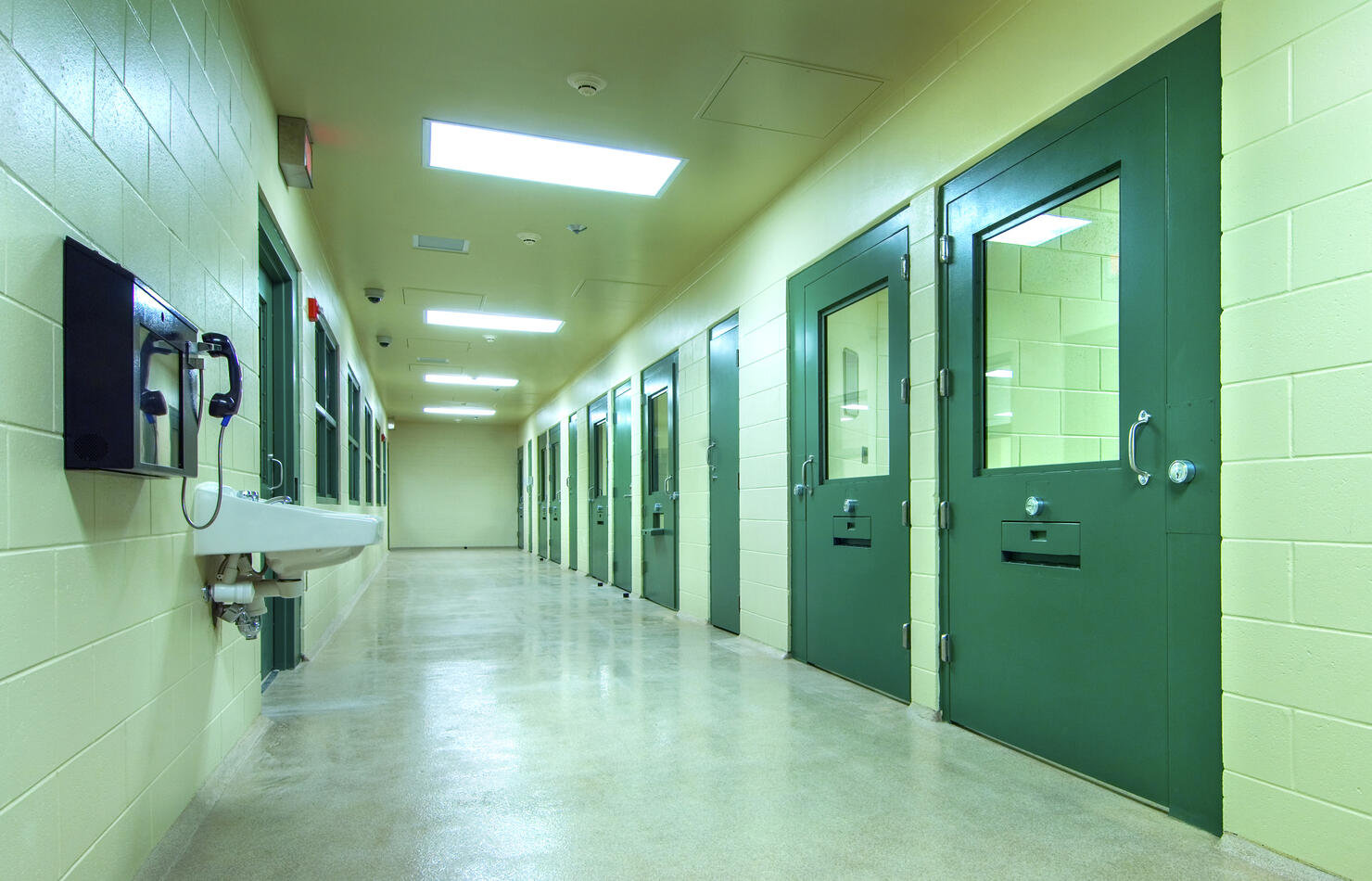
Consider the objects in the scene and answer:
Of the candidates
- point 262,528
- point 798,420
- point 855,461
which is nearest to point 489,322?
point 798,420

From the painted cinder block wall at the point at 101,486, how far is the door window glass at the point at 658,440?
4912 millimetres

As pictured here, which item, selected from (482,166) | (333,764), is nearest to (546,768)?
(333,764)

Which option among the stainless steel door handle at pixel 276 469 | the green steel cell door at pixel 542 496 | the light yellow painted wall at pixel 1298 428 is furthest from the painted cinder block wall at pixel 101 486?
the green steel cell door at pixel 542 496

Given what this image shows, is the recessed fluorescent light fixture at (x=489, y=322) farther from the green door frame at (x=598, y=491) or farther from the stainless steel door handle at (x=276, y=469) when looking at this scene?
the stainless steel door handle at (x=276, y=469)

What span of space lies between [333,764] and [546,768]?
0.74 meters

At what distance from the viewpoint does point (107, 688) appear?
1782 mm

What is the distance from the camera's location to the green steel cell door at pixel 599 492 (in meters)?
9.69

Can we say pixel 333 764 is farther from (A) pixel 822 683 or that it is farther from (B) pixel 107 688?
(A) pixel 822 683

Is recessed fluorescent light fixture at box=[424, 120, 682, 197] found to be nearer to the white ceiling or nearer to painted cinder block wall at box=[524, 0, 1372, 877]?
the white ceiling

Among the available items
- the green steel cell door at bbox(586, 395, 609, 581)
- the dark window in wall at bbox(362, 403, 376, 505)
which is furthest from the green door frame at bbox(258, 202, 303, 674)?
the dark window in wall at bbox(362, 403, 376, 505)

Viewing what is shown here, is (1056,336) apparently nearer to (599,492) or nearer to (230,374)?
(230,374)

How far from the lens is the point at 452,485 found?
59.5 ft

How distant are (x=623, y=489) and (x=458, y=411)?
322 inches

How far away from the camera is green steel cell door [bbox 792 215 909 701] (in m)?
3.74
